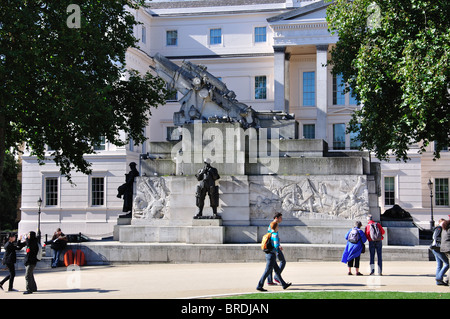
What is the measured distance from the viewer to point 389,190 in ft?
181

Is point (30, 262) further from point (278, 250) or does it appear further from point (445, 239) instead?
point (445, 239)

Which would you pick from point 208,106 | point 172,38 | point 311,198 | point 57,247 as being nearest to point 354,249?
point 311,198

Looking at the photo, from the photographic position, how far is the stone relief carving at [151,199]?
21.9 m

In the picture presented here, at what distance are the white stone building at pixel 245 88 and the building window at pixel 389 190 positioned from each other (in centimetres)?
9

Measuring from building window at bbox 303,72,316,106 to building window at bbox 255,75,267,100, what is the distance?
4.27m

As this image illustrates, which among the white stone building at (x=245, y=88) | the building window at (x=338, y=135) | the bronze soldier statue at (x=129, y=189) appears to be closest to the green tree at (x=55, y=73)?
the bronze soldier statue at (x=129, y=189)

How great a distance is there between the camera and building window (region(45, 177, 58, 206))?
55.1m

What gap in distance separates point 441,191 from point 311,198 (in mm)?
37022

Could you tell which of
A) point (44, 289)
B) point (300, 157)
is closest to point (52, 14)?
point (300, 157)

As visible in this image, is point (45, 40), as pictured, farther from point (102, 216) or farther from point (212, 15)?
point (212, 15)

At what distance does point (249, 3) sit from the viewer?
66812 mm

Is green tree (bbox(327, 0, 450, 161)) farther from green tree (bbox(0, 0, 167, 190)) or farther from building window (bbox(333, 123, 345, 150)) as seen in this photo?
building window (bbox(333, 123, 345, 150))

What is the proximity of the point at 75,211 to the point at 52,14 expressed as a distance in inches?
1262

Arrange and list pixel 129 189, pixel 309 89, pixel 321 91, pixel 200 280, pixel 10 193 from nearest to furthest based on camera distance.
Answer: pixel 200 280, pixel 129 189, pixel 321 91, pixel 10 193, pixel 309 89
